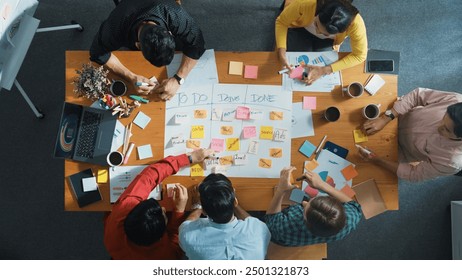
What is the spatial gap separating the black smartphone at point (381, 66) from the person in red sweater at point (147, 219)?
3.09 feet

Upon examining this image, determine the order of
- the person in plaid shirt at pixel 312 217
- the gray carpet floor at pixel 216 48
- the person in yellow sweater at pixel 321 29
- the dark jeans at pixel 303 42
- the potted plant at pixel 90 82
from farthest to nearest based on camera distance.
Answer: the gray carpet floor at pixel 216 48 < the dark jeans at pixel 303 42 < the potted plant at pixel 90 82 < the person in yellow sweater at pixel 321 29 < the person in plaid shirt at pixel 312 217

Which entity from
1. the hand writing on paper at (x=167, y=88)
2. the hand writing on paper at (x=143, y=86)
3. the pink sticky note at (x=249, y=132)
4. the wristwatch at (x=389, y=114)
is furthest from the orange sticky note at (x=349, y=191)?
the hand writing on paper at (x=143, y=86)

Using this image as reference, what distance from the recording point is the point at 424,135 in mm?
1782

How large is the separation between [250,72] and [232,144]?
1.26 feet

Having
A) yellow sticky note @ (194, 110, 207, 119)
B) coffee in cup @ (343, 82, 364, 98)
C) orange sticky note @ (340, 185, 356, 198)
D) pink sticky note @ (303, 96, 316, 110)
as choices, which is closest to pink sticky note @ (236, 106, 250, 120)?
yellow sticky note @ (194, 110, 207, 119)

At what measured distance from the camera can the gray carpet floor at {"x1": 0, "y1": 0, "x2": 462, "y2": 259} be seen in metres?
2.45

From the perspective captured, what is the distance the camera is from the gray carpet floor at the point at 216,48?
2.45m

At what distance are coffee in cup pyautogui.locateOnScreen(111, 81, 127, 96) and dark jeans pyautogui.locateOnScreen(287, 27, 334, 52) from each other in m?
0.97

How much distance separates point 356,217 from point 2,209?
2322 mm

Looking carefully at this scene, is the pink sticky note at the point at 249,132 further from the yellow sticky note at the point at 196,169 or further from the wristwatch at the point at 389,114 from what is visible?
the wristwatch at the point at 389,114

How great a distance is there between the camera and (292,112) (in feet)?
5.96

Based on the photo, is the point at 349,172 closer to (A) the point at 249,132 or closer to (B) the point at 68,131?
(A) the point at 249,132
